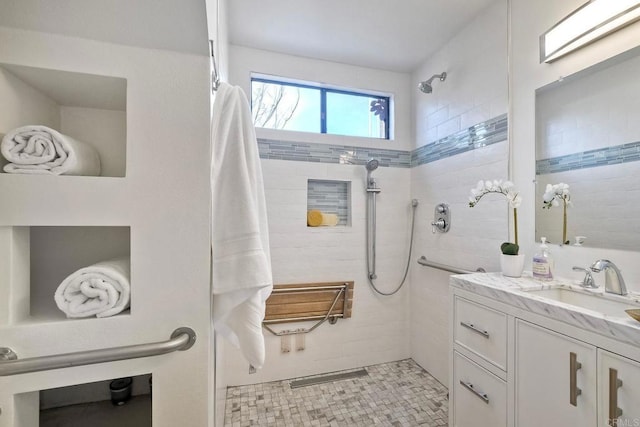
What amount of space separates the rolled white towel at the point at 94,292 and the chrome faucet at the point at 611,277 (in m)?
1.74

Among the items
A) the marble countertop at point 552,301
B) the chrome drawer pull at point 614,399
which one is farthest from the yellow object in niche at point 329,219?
the chrome drawer pull at point 614,399

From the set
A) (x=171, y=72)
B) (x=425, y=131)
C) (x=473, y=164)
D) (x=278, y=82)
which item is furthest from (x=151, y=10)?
(x=425, y=131)

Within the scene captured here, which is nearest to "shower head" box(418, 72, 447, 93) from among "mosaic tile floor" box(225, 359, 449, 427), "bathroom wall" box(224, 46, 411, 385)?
"bathroom wall" box(224, 46, 411, 385)

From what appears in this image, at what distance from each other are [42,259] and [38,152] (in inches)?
14.0

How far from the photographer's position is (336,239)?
2.29 meters

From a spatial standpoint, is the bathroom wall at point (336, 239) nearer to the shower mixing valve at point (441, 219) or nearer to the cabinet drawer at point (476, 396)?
the shower mixing valve at point (441, 219)

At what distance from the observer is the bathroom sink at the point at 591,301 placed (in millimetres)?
1053

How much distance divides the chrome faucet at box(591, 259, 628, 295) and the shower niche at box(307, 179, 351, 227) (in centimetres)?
155

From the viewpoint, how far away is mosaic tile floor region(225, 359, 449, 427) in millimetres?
1721

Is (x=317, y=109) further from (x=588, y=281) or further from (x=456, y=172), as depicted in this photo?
(x=588, y=281)

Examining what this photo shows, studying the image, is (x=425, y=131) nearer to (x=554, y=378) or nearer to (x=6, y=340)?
(x=554, y=378)

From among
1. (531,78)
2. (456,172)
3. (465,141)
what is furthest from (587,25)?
(456,172)

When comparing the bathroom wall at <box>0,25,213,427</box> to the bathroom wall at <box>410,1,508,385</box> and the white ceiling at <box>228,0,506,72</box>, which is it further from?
the bathroom wall at <box>410,1,508,385</box>

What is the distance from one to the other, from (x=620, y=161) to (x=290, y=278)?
77.7 inches
